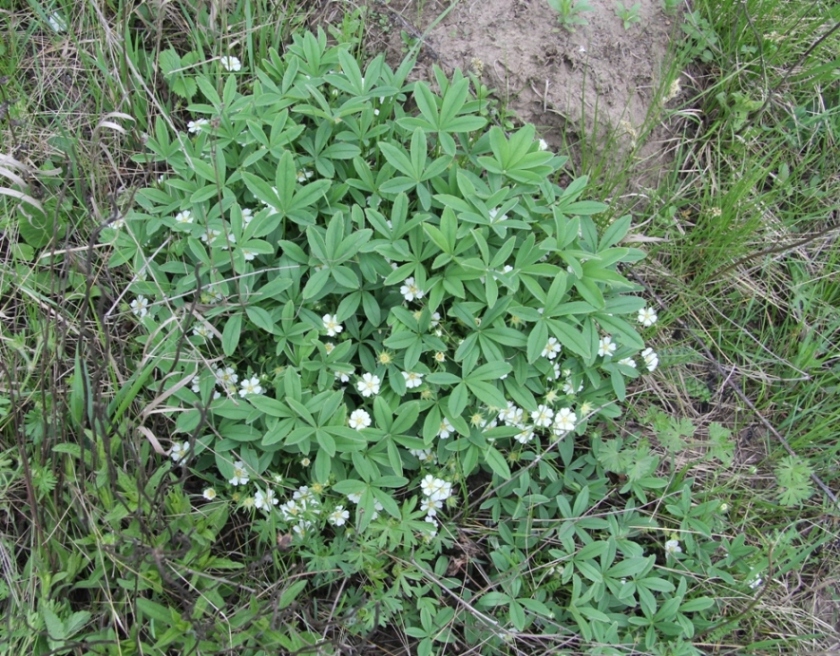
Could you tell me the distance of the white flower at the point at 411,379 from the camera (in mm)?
2645

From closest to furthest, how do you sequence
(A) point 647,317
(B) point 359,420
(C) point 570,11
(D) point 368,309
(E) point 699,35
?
(B) point 359,420 → (D) point 368,309 → (A) point 647,317 → (C) point 570,11 → (E) point 699,35

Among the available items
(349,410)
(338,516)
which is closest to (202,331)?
(349,410)

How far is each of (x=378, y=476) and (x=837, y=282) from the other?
91.5 inches

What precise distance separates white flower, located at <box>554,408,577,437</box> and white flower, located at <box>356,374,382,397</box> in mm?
679

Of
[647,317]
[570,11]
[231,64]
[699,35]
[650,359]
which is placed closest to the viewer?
[650,359]

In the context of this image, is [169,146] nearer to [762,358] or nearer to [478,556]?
[478,556]

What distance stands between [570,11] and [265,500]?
96.9 inches

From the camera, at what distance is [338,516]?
2.63m

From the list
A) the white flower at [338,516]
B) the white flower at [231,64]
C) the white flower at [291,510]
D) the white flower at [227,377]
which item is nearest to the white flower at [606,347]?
the white flower at [338,516]

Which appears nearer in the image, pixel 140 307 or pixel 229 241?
pixel 229 241

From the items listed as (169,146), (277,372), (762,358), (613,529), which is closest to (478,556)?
(613,529)

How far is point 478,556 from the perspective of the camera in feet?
9.48

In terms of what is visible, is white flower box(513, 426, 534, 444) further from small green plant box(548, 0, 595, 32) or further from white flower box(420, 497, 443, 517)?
small green plant box(548, 0, 595, 32)

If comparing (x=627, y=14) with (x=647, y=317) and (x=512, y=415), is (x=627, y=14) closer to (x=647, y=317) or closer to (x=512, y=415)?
(x=647, y=317)
